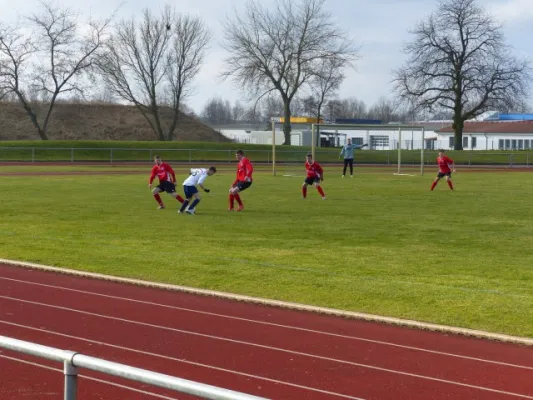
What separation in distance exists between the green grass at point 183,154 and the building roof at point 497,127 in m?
27.8

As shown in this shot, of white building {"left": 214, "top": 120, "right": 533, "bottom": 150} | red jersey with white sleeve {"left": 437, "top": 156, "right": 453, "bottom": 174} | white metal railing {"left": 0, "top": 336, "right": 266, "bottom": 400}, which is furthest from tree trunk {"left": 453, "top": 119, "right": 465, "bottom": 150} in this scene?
white metal railing {"left": 0, "top": 336, "right": 266, "bottom": 400}

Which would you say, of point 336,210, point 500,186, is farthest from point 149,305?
point 500,186

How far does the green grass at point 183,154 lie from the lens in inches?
2080

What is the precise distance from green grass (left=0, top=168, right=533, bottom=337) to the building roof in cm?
6222

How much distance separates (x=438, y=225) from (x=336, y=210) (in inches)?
149

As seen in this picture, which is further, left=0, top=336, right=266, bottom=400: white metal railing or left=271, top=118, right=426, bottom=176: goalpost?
left=271, top=118, right=426, bottom=176: goalpost

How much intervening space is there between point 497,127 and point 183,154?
4408cm

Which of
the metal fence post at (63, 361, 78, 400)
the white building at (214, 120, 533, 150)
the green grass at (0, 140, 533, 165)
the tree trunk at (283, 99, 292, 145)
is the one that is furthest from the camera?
the white building at (214, 120, 533, 150)

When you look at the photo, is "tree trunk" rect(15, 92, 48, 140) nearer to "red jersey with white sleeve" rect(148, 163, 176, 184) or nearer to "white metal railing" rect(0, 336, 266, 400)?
"red jersey with white sleeve" rect(148, 163, 176, 184)

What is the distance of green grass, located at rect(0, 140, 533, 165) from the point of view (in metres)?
52.8

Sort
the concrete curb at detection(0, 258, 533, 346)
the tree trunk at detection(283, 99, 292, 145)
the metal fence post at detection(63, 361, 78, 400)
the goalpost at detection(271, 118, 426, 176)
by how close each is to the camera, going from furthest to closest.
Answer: the tree trunk at detection(283, 99, 292, 145) → the goalpost at detection(271, 118, 426, 176) → the concrete curb at detection(0, 258, 533, 346) → the metal fence post at detection(63, 361, 78, 400)

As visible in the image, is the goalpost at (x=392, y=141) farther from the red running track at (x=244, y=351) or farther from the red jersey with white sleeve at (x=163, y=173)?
the red running track at (x=244, y=351)

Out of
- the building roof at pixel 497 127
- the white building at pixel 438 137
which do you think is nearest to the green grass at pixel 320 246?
the white building at pixel 438 137

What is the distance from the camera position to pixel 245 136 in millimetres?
91688
